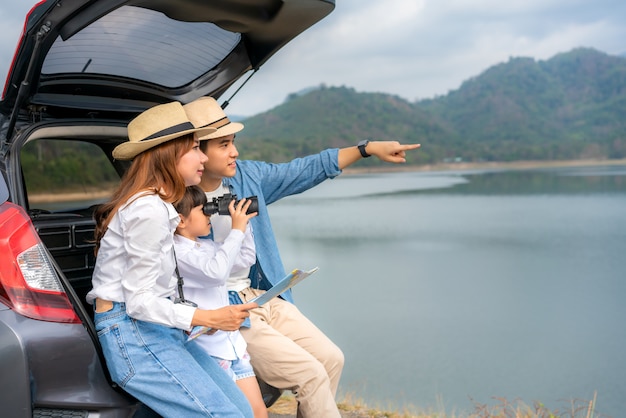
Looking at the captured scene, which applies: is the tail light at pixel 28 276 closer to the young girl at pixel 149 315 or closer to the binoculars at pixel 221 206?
the young girl at pixel 149 315

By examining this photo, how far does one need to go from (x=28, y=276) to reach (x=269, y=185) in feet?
3.78

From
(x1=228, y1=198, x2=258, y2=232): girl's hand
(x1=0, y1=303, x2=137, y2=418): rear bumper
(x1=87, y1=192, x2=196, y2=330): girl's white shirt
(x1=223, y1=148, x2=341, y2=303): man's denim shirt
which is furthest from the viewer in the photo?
(x1=223, y1=148, x2=341, y2=303): man's denim shirt

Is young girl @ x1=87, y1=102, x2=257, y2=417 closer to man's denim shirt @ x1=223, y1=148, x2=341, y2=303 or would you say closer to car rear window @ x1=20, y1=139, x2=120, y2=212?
man's denim shirt @ x1=223, y1=148, x2=341, y2=303

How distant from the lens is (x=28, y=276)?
1.59 metres

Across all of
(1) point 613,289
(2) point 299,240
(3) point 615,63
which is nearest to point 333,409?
(1) point 613,289

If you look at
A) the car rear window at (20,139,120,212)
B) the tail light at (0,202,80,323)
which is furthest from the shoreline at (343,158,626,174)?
the tail light at (0,202,80,323)

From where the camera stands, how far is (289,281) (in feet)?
5.95

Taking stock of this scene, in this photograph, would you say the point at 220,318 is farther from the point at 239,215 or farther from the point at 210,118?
the point at 210,118

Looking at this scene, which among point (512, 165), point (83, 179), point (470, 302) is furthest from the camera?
point (512, 165)

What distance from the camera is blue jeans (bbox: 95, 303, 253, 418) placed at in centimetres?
166

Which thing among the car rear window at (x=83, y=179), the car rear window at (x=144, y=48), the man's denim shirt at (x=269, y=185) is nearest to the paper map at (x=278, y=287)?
the man's denim shirt at (x=269, y=185)

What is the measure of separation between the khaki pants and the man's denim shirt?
0.60ft

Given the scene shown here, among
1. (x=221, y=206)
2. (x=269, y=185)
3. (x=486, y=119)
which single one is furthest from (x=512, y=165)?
(x=221, y=206)

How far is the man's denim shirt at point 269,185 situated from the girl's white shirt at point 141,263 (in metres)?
0.63
